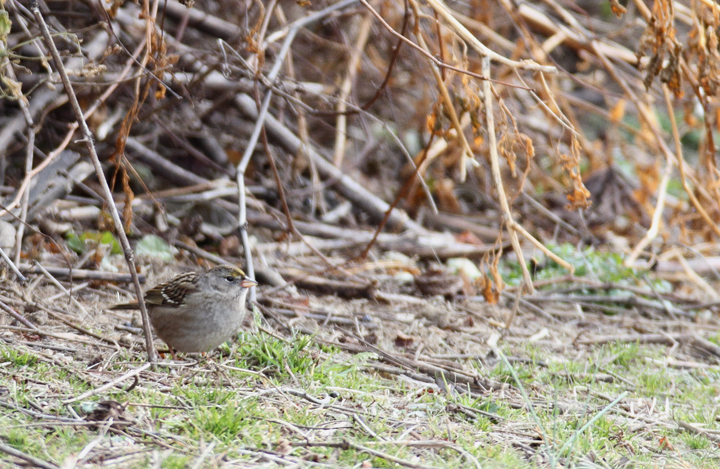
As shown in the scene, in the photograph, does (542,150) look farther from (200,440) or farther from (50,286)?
(200,440)

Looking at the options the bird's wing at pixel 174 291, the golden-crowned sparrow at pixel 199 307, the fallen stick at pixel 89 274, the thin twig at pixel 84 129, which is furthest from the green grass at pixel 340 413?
the fallen stick at pixel 89 274

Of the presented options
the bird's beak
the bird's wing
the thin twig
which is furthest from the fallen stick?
the thin twig

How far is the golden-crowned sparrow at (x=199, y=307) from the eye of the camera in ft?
13.2

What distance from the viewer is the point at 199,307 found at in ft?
13.3

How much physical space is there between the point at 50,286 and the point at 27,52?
2.22 metres

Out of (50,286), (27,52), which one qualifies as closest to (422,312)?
(50,286)

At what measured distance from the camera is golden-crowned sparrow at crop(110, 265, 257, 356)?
404 cm

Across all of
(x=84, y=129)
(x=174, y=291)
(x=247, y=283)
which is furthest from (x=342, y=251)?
(x=84, y=129)

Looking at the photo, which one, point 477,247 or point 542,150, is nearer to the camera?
point 477,247

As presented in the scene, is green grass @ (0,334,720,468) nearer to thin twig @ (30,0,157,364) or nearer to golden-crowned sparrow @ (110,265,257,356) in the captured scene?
golden-crowned sparrow @ (110,265,257,356)

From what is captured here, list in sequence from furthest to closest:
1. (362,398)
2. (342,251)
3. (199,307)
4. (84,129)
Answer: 1. (342,251)
2. (199,307)
3. (362,398)
4. (84,129)

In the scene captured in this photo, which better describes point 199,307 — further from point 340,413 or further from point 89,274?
point 89,274

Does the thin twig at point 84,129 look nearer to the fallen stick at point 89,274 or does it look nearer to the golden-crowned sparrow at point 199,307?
the golden-crowned sparrow at point 199,307

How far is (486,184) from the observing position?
27.0ft
